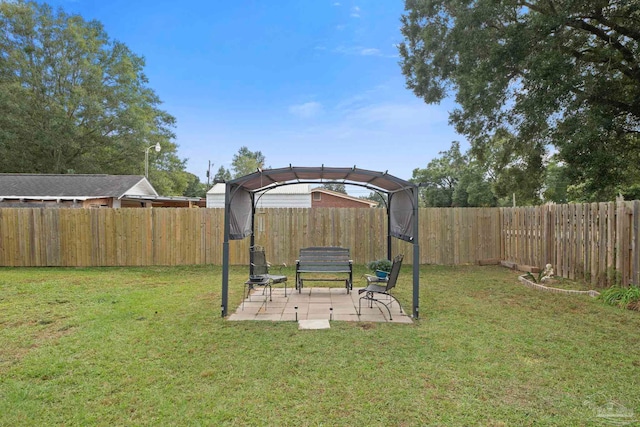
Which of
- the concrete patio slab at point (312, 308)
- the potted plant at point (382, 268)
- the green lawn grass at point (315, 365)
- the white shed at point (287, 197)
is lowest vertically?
the concrete patio slab at point (312, 308)

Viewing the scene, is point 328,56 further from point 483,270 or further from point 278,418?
point 278,418

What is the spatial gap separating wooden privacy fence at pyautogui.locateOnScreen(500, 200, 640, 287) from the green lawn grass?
3.67ft

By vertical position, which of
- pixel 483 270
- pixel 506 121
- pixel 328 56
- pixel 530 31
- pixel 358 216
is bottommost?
pixel 483 270

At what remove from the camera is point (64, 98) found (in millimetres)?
22375

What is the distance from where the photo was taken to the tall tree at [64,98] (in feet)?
69.4

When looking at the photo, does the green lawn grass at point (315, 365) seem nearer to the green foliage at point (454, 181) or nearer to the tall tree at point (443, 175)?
the green foliage at point (454, 181)

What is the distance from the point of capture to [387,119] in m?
20.2

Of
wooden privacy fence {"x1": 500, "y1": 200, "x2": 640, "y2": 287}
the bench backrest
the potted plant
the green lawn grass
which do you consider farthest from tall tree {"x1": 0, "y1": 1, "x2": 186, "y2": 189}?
wooden privacy fence {"x1": 500, "y1": 200, "x2": 640, "y2": 287}

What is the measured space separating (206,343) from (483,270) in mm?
8015

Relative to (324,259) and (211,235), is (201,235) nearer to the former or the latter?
(211,235)

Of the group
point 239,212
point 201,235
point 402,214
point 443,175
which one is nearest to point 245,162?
point 443,175

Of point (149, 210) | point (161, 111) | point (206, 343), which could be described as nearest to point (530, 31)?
point (206, 343)

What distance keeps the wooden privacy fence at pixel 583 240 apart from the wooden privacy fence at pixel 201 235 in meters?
1.46

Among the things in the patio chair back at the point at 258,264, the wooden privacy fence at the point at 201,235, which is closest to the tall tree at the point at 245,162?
the wooden privacy fence at the point at 201,235
